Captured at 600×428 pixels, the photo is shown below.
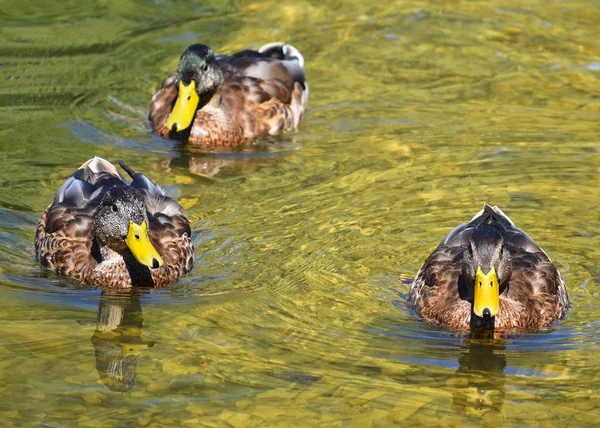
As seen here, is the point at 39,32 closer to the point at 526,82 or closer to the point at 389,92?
the point at 389,92

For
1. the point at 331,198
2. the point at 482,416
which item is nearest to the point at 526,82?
the point at 331,198

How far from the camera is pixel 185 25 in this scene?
17000 mm

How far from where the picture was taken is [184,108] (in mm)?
13594

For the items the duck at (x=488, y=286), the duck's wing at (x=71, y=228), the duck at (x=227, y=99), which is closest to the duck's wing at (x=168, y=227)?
the duck's wing at (x=71, y=228)

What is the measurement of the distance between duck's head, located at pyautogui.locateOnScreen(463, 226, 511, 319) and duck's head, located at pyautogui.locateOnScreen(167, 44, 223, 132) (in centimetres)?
519

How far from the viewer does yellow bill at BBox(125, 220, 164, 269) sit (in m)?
9.77

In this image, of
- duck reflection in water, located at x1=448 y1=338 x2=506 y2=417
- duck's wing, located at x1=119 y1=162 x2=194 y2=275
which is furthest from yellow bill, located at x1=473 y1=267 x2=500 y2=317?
duck's wing, located at x1=119 y1=162 x2=194 y2=275

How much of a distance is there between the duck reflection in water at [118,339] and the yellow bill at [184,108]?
12.0ft

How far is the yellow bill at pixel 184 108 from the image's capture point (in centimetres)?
1345

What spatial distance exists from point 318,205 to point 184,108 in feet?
8.95

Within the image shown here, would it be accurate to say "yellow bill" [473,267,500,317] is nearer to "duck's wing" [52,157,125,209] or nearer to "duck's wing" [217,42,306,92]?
"duck's wing" [52,157,125,209]

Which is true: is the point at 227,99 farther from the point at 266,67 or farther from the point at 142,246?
the point at 142,246

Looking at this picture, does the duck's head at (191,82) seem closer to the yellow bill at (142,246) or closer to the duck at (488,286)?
the yellow bill at (142,246)

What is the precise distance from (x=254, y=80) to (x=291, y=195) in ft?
9.63
